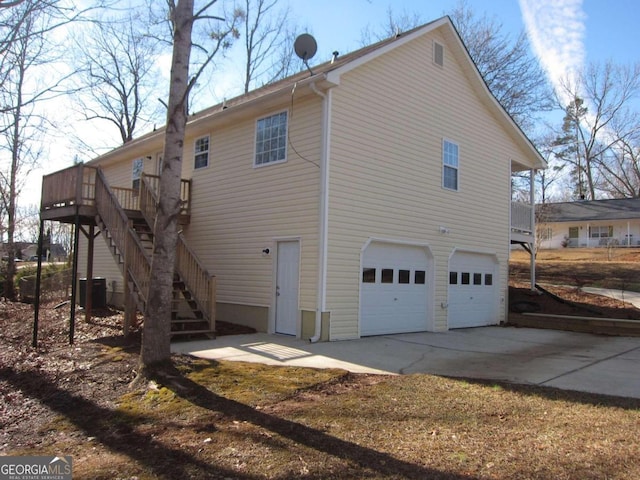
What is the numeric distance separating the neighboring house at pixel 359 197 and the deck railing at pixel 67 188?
164mm

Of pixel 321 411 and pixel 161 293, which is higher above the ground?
pixel 161 293

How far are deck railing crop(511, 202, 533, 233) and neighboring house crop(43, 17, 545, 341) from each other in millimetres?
1146

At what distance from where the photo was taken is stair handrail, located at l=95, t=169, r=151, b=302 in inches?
413

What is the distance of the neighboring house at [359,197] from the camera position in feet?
35.4

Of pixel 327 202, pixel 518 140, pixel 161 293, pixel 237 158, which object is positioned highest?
pixel 518 140

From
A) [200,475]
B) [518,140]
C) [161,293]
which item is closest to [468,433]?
[200,475]

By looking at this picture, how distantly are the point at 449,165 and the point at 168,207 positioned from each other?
360 inches

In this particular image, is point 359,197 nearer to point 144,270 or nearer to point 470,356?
point 470,356

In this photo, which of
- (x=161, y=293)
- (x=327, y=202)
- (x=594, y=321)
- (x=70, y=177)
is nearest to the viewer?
(x=161, y=293)

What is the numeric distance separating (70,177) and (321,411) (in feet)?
33.4

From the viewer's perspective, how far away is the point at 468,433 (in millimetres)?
4938

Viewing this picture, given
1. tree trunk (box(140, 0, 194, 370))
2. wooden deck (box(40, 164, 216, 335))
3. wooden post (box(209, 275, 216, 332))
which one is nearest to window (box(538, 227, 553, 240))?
wooden deck (box(40, 164, 216, 335))

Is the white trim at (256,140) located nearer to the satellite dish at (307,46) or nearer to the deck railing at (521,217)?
the satellite dish at (307,46)

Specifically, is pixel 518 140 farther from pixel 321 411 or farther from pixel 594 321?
pixel 321 411
